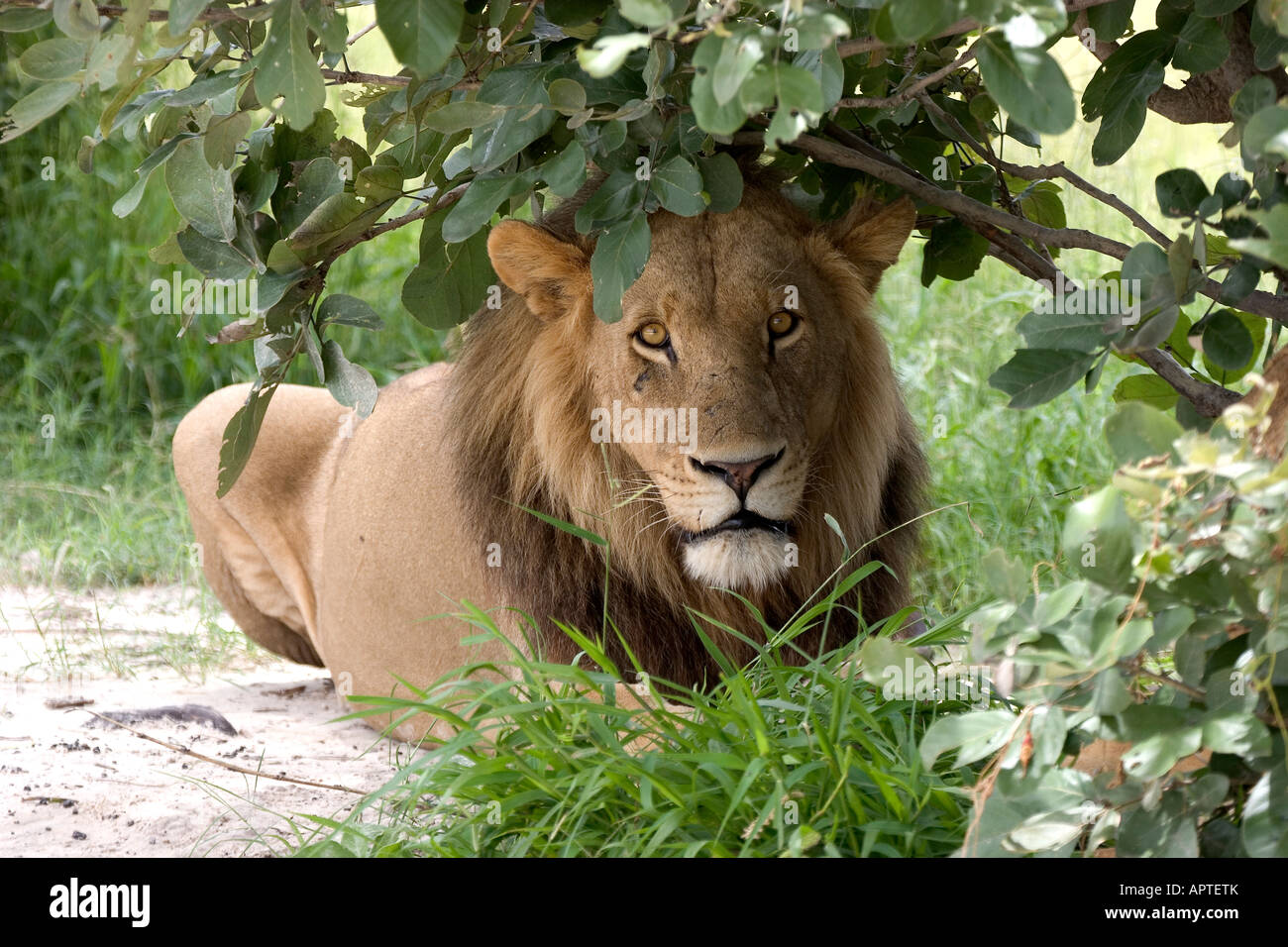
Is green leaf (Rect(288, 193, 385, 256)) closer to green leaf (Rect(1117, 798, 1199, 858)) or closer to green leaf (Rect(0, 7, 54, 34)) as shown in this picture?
green leaf (Rect(0, 7, 54, 34))

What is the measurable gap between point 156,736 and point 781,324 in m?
2.11

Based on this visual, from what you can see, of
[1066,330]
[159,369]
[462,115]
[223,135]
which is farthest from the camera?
[159,369]

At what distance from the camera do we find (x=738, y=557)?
3.07 meters

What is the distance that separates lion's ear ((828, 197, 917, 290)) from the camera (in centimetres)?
336

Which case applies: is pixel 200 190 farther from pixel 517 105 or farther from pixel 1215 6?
pixel 1215 6

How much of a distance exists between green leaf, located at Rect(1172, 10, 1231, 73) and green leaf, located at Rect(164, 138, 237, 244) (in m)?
1.96

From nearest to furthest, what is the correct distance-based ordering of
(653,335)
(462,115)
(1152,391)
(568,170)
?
(462,115), (568,170), (653,335), (1152,391)

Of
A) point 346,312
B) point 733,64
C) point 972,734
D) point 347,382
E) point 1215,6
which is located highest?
point 1215,6

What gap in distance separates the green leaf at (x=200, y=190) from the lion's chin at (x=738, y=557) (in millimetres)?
1217

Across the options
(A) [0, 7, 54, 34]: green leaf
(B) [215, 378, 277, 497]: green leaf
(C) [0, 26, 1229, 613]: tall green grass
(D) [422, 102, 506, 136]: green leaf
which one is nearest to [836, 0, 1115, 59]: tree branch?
(D) [422, 102, 506, 136]: green leaf

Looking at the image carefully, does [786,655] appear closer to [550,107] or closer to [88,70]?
[550,107]

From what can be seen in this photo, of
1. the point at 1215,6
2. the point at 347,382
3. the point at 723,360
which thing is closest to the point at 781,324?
the point at 723,360

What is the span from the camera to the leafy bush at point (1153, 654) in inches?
69.6

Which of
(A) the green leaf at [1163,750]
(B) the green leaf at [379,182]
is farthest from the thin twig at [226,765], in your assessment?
(A) the green leaf at [1163,750]
